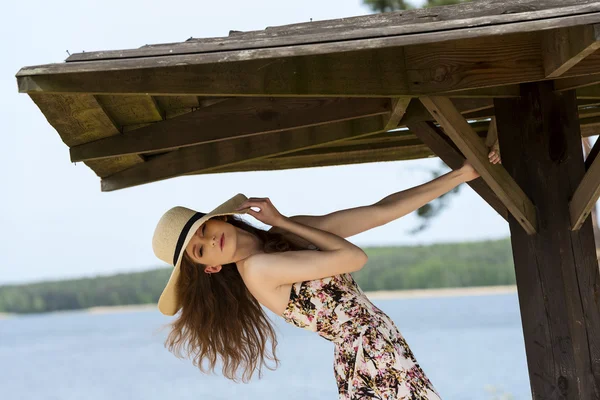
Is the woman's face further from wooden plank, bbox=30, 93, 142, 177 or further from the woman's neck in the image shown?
wooden plank, bbox=30, 93, 142, 177

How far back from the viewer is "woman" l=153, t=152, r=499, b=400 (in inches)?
116

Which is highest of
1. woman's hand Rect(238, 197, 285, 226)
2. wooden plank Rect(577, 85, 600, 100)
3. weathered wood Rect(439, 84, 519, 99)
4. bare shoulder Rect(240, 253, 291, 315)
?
wooden plank Rect(577, 85, 600, 100)

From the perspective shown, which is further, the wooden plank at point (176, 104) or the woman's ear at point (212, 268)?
the wooden plank at point (176, 104)

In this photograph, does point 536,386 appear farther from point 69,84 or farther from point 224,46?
point 69,84

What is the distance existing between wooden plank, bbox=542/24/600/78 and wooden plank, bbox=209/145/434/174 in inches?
80.0

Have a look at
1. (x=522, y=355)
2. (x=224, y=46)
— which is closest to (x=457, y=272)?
(x=522, y=355)

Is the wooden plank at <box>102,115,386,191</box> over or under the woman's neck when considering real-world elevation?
over

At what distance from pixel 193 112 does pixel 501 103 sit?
1320 millimetres

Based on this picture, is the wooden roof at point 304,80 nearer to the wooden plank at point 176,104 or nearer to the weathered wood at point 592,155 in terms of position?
the wooden plank at point 176,104

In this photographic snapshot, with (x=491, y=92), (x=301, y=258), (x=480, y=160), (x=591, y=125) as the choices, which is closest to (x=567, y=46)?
(x=480, y=160)

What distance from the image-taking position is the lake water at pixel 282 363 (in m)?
16.2

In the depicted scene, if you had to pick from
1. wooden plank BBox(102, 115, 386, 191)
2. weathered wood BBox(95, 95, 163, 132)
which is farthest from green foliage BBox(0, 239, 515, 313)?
weathered wood BBox(95, 95, 163, 132)

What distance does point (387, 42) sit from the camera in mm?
2463


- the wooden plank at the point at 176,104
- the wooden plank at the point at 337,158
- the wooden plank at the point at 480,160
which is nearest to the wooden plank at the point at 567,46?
the wooden plank at the point at 480,160
